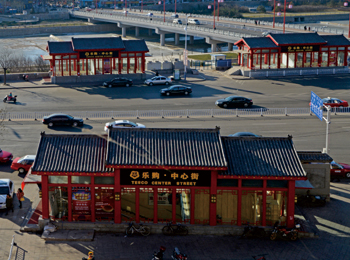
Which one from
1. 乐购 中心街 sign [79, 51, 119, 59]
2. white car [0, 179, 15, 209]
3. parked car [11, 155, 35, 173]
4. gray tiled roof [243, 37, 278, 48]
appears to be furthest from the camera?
gray tiled roof [243, 37, 278, 48]

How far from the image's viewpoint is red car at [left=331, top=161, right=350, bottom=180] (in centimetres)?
3638

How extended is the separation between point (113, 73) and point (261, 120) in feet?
Result: 92.3

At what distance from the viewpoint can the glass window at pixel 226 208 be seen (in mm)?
28438

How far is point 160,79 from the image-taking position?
68312 mm

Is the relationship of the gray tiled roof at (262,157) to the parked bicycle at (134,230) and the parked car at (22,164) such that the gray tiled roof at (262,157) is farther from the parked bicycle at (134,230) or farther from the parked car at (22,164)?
the parked car at (22,164)

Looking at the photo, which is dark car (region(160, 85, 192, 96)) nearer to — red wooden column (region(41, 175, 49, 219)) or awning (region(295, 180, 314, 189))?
awning (region(295, 180, 314, 189))

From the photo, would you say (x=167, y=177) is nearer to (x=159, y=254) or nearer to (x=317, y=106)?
(x=159, y=254)

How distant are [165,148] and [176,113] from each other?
25.0 meters

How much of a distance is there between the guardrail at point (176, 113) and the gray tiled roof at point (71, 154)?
22865 mm

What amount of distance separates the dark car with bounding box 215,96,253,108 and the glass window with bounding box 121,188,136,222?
30162mm

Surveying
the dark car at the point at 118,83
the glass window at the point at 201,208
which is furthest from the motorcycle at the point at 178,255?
the dark car at the point at 118,83

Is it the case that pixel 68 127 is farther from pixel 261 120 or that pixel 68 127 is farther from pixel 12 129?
pixel 261 120

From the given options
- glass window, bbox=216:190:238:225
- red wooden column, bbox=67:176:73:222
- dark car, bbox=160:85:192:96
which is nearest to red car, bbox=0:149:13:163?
red wooden column, bbox=67:176:73:222

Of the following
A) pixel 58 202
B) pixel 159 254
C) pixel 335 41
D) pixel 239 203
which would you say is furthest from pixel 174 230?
pixel 335 41
